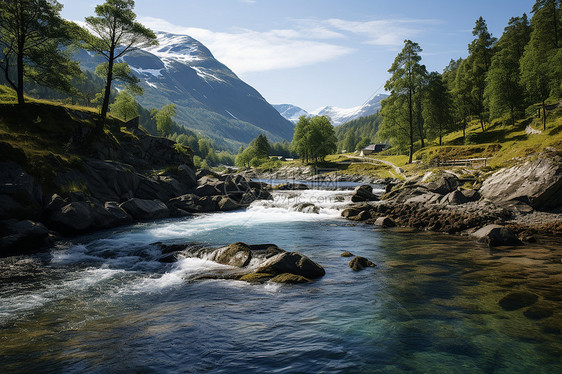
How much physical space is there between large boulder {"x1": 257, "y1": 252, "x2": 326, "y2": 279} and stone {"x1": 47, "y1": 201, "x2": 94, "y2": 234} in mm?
15754

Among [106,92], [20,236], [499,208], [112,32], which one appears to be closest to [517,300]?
[499,208]

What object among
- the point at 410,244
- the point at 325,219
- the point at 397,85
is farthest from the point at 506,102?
the point at 410,244

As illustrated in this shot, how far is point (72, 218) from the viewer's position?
2091 cm

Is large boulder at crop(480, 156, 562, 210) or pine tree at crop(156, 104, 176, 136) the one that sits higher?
pine tree at crop(156, 104, 176, 136)

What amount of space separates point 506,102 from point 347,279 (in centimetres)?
6213

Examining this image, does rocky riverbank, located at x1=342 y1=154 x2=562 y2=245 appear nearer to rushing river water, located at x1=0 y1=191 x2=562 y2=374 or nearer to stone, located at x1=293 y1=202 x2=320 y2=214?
rushing river water, located at x1=0 y1=191 x2=562 y2=374

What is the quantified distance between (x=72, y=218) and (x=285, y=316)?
18.8 m

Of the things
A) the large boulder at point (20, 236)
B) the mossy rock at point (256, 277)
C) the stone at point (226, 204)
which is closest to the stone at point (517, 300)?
the mossy rock at point (256, 277)

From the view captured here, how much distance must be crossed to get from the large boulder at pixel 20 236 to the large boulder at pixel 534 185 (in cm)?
3321

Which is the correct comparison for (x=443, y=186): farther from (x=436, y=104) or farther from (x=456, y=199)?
(x=436, y=104)

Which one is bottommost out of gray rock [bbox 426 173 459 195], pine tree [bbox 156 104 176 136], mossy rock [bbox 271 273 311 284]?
mossy rock [bbox 271 273 311 284]

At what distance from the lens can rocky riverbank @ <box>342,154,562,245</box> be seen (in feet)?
67.2

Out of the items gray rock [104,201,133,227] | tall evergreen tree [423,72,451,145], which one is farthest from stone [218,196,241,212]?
tall evergreen tree [423,72,451,145]

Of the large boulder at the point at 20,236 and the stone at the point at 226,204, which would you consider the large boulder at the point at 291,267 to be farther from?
the stone at the point at 226,204
